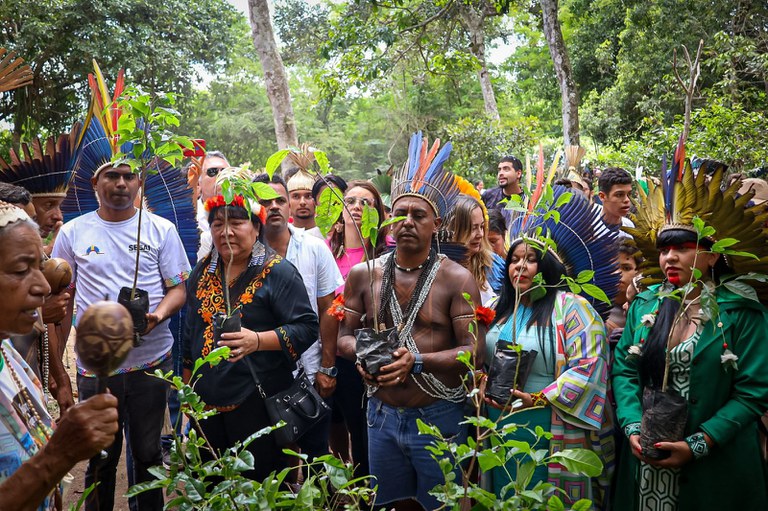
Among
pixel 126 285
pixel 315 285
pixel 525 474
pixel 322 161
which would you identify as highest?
pixel 322 161

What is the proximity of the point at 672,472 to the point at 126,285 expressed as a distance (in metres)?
3.03

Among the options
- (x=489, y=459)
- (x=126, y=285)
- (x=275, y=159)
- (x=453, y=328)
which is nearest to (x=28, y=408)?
(x=275, y=159)

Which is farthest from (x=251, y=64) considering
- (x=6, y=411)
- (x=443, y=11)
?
(x=6, y=411)

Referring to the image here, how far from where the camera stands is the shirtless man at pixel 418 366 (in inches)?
127

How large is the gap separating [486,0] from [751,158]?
24.8 ft

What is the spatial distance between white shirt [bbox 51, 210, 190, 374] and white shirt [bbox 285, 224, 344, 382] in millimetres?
741

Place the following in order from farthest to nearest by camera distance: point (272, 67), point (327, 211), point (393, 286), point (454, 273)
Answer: point (272, 67) < point (393, 286) < point (454, 273) < point (327, 211)

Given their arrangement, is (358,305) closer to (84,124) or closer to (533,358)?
(533,358)

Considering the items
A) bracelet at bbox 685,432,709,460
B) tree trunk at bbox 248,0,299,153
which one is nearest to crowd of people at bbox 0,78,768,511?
bracelet at bbox 685,432,709,460

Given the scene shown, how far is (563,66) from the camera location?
10.5 meters

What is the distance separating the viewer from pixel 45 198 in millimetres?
3863

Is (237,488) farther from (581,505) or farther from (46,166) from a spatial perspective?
(46,166)

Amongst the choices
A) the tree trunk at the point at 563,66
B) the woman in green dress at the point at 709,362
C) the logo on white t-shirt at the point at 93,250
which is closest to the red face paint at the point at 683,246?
the woman in green dress at the point at 709,362

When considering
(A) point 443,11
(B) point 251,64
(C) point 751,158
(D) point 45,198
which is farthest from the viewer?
(B) point 251,64
